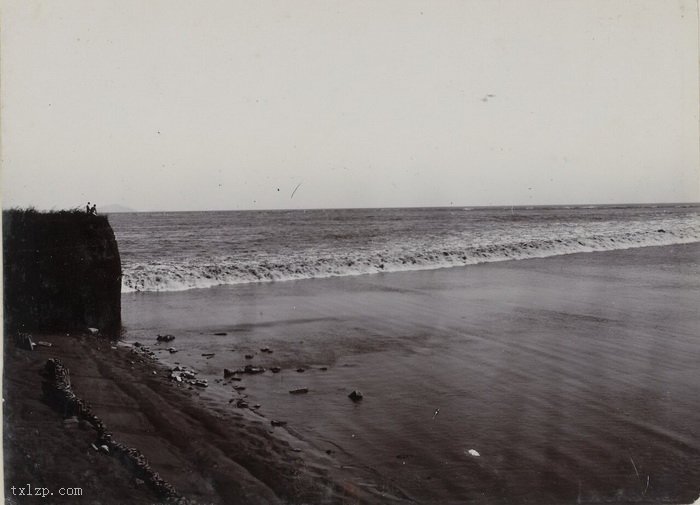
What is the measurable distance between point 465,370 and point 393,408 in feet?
6.22

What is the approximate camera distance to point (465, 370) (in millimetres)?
7914

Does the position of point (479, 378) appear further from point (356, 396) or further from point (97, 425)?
point (97, 425)

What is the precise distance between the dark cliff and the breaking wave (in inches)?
244

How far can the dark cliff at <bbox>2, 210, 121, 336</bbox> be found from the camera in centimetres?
916

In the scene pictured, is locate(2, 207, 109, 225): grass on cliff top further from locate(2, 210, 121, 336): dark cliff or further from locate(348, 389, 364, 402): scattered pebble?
locate(348, 389, 364, 402): scattered pebble

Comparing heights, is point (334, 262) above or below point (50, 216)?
below

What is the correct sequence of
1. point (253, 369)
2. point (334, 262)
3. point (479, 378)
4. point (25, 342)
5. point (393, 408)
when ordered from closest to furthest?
point (393, 408), point (479, 378), point (25, 342), point (253, 369), point (334, 262)

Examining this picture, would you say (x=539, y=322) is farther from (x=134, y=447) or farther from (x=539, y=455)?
(x=134, y=447)

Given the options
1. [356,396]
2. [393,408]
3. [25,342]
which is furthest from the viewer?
[25,342]

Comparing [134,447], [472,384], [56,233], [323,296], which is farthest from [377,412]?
[323,296]

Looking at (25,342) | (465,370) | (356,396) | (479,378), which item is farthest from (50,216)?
(479,378)

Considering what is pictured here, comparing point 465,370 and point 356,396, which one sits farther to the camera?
point 465,370

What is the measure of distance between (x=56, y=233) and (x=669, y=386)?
10.5 m

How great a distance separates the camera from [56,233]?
388 inches
